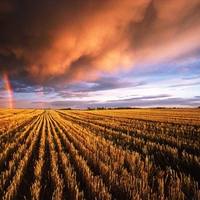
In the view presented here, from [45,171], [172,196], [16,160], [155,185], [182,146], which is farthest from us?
[182,146]

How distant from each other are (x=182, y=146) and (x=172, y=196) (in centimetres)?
507

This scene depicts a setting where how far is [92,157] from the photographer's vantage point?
263 inches

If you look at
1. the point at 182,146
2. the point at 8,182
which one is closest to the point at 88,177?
the point at 8,182

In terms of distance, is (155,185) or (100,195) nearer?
(100,195)

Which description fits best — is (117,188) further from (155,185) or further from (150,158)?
Answer: (150,158)

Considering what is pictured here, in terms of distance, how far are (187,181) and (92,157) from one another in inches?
125

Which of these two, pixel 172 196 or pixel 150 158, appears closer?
pixel 172 196

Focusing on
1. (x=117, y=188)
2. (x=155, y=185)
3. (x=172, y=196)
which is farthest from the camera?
(x=155, y=185)

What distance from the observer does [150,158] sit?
6641 millimetres

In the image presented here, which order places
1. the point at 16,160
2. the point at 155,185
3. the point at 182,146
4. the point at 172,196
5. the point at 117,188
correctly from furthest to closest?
the point at 182,146
the point at 16,160
the point at 155,185
the point at 117,188
the point at 172,196

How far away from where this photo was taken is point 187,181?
4215 mm

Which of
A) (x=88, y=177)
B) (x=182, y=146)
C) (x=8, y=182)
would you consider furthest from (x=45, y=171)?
(x=182, y=146)

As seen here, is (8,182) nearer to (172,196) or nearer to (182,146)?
(172,196)

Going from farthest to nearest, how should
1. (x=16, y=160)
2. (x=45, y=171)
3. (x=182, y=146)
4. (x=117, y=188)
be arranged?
(x=182, y=146), (x=16, y=160), (x=45, y=171), (x=117, y=188)
